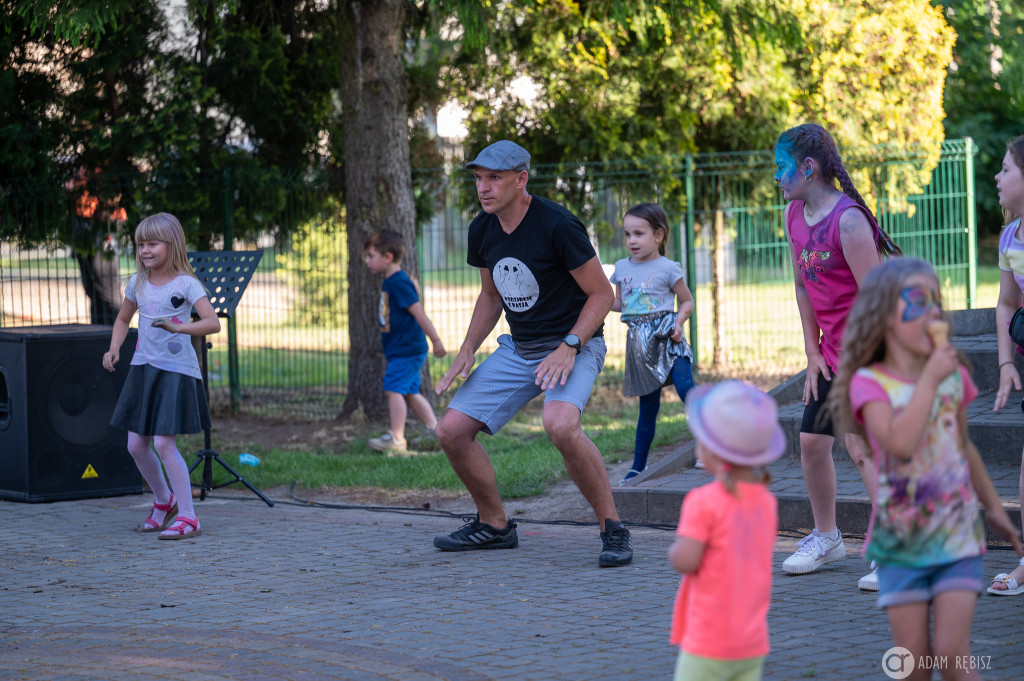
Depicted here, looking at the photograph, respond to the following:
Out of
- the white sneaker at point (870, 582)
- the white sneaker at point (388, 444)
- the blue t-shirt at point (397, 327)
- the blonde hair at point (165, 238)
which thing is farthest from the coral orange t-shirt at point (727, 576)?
the white sneaker at point (388, 444)

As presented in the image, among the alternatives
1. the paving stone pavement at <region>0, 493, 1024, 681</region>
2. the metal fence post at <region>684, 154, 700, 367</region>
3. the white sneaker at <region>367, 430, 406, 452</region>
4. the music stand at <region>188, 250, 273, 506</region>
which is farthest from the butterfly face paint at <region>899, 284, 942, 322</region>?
the metal fence post at <region>684, 154, 700, 367</region>

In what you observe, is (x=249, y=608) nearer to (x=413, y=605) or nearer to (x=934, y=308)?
(x=413, y=605)

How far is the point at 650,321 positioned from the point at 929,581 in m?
4.71

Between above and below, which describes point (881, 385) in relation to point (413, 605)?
above

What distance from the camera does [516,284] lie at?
6.03 meters

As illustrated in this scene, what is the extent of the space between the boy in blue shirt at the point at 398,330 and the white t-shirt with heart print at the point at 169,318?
8.80 feet

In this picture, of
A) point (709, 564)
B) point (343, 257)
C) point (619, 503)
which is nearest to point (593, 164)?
point (343, 257)

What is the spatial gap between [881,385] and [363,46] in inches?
Answer: 335

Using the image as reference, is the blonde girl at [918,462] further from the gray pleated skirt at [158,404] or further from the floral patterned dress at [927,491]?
the gray pleated skirt at [158,404]

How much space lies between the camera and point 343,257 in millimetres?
13242

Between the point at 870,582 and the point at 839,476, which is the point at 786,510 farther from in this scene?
the point at 870,582

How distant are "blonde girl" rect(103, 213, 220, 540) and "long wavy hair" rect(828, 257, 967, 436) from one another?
430 cm

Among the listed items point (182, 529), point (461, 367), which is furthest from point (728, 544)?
point (182, 529)
